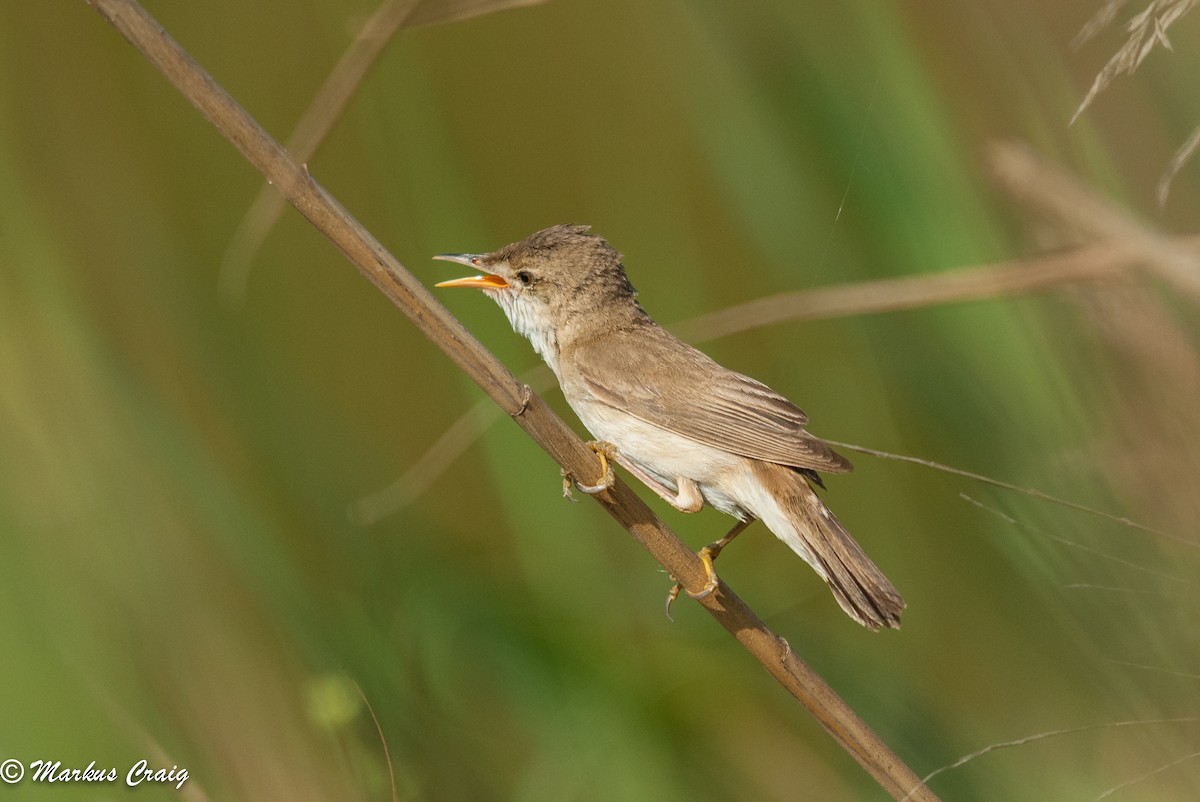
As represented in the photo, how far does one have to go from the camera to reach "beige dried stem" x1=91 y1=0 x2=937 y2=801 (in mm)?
1414

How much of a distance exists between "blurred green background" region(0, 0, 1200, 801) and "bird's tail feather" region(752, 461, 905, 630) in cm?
22

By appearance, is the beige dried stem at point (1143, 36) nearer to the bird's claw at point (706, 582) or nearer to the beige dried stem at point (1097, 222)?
→ the beige dried stem at point (1097, 222)

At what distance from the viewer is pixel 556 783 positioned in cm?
220

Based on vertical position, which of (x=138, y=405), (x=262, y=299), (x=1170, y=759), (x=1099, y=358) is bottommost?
(x=1170, y=759)

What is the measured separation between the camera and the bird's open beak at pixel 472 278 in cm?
261

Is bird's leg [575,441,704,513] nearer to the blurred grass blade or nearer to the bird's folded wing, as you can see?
the bird's folded wing

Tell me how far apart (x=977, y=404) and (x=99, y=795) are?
1732 mm

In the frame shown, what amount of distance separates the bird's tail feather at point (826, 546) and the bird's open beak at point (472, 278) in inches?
30.9

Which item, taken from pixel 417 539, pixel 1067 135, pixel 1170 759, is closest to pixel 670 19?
pixel 1067 135

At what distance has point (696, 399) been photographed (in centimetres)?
266

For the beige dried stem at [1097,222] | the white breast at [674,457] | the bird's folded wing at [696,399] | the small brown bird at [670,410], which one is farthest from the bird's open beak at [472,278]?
the beige dried stem at [1097,222]

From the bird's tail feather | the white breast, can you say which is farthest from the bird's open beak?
the bird's tail feather

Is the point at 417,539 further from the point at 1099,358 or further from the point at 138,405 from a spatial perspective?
the point at 1099,358

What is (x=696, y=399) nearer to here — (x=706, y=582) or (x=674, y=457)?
(x=674, y=457)
